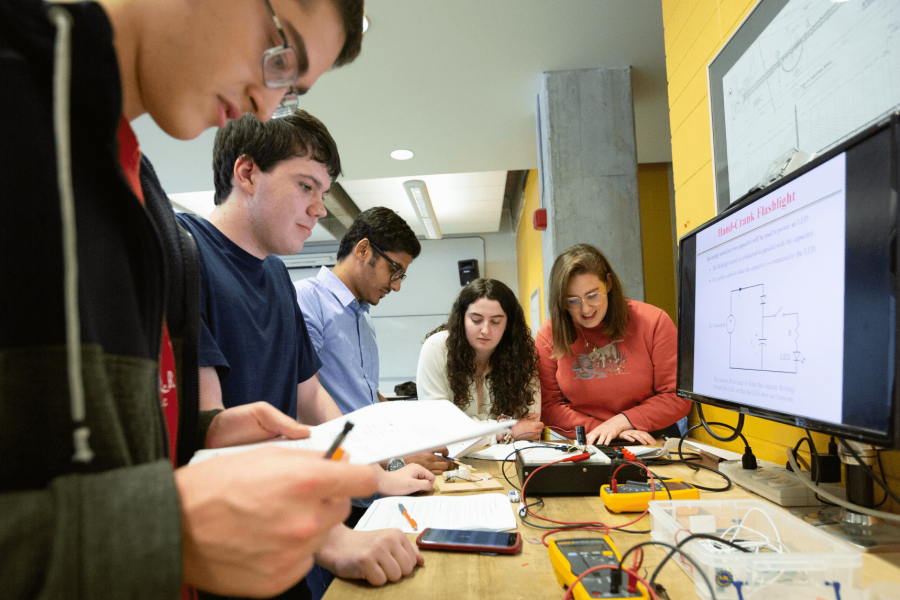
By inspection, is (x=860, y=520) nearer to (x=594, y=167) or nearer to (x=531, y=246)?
(x=594, y=167)

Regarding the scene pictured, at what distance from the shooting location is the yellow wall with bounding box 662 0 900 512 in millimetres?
1404

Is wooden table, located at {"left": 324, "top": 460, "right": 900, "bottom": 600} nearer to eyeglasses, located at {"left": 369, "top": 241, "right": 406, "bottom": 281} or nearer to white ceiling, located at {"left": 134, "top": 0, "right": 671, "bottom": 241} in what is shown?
eyeglasses, located at {"left": 369, "top": 241, "right": 406, "bottom": 281}

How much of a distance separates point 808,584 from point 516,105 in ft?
11.5

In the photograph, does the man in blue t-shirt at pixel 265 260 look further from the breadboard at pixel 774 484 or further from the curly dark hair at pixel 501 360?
the curly dark hair at pixel 501 360

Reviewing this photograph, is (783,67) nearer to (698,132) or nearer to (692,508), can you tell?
(698,132)

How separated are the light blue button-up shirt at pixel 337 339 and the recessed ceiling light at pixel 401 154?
268cm

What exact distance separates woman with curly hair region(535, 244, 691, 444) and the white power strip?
827 millimetres

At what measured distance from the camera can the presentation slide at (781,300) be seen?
28.9 inches

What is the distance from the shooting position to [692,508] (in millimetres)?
809

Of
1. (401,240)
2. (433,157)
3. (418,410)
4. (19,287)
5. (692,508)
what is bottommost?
(692,508)

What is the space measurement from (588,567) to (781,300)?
1.87 ft

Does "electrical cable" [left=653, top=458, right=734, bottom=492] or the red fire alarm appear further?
the red fire alarm

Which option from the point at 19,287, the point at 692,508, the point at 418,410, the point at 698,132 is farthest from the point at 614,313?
the point at 19,287

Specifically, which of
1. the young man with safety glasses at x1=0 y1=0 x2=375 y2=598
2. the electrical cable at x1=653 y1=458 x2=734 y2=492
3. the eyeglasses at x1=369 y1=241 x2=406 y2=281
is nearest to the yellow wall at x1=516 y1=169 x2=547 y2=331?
the eyeglasses at x1=369 y1=241 x2=406 y2=281
